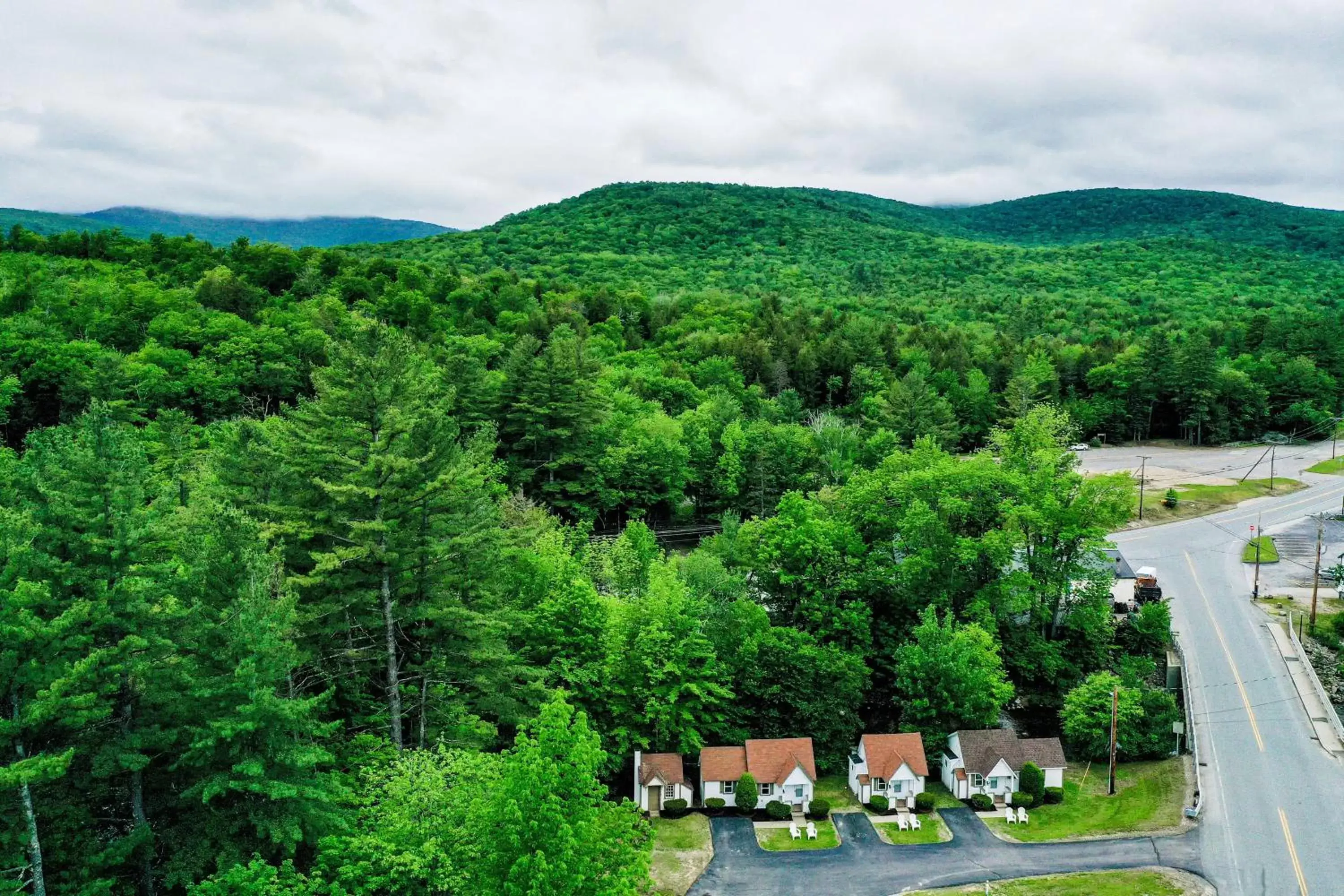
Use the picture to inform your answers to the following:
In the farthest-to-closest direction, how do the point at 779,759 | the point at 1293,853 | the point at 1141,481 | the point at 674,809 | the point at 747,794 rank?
the point at 1141,481, the point at 779,759, the point at 747,794, the point at 674,809, the point at 1293,853

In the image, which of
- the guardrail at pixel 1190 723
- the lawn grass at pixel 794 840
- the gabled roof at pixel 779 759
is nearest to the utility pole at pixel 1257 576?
the guardrail at pixel 1190 723

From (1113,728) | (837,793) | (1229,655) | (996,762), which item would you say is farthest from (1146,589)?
(837,793)

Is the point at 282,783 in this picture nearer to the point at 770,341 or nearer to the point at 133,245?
the point at 770,341

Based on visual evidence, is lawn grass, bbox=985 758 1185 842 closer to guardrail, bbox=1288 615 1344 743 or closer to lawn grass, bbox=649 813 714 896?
guardrail, bbox=1288 615 1344 743

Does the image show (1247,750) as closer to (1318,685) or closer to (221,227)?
(1318,685)

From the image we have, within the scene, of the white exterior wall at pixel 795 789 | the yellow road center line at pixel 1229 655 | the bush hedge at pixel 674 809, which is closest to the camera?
the bush hedge at pixel 674 809

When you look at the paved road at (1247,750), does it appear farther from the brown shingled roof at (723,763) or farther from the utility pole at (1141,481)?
the brown shingled roof at (723,763)

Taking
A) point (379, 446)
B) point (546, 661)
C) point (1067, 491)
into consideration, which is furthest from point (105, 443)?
point (1067, 491)
